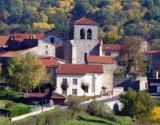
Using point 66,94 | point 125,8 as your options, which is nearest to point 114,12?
point 125,8

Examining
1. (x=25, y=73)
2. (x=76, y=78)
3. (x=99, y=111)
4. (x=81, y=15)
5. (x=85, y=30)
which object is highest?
(x=81, y=15)

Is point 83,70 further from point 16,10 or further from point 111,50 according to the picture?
point 16,10

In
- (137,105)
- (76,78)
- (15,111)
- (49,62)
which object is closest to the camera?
(15,111)

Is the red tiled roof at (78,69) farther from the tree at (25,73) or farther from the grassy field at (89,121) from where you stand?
the grassy field at (89,121)

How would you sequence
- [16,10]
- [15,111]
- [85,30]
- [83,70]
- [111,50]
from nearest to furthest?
[15,111] → [83,70] → [85,30] → [111,50] → [16,10]

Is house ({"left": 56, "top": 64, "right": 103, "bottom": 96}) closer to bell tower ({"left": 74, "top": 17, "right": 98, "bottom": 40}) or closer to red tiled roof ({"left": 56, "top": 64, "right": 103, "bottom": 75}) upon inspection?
red tiled roof ({"left": 56, "top": 64, "right": 103, "bottom": 75})

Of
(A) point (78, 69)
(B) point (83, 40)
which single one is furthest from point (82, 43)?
(A) point (78, 69)

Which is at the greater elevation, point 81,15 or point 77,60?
point 81,15

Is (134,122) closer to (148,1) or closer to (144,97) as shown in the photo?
(144,97)
